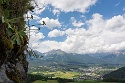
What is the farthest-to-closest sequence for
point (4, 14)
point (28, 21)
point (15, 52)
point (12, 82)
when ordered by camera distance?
point (28, 21) < point (15, 52) < point (12, 82) < point (4, 14)

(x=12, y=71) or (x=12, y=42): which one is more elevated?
(x=12, y=42)

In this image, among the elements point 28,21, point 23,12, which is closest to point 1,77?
point 28,21

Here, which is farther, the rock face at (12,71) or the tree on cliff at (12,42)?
the rock face at (12,71)

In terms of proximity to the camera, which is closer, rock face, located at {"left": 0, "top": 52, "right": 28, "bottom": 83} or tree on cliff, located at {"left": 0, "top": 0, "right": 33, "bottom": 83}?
tree on cliff, located at {"left": 0, "top": 0, "right": 33, "bottom": 83}

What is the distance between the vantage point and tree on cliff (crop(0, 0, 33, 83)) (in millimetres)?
6477

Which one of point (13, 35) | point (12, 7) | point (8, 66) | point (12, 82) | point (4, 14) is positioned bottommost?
point (12, 82)

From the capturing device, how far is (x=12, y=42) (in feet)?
21.9

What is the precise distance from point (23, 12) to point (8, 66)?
2.32 meters

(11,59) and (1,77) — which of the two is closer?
(1,77)

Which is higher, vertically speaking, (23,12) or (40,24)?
(23,12)

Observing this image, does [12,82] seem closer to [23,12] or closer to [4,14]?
[4,14]

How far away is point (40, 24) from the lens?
7.65m

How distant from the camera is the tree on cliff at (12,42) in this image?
648 cm

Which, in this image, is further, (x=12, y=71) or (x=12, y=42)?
(x=12, y=71)
